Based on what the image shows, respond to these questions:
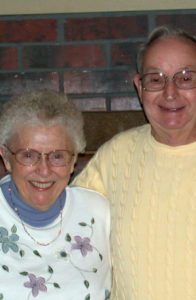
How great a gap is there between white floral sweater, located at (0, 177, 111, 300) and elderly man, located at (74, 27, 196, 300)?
7 centimetres

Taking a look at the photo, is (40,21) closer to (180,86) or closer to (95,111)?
(95,111)

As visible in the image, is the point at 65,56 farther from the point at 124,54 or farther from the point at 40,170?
the point at 40,170

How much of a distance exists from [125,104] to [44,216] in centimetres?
77

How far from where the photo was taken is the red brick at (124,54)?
2.30 m

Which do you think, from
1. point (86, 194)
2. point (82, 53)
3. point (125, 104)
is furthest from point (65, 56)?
point (86, 194)

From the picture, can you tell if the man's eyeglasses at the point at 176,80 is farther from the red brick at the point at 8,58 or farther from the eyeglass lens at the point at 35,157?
the red brick at the point at 8,58

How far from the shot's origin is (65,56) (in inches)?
91.3

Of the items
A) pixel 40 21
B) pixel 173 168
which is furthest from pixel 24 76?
pixel 173 168

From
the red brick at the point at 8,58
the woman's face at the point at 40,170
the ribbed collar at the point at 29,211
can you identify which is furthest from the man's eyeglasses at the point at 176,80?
the red brick at the point at 8,58

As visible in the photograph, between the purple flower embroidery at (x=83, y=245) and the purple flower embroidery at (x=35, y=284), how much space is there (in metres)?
0.17

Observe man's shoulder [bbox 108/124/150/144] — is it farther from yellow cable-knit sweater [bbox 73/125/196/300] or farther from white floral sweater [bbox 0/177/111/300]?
white floral sweater [bbox 0/177/111/300]

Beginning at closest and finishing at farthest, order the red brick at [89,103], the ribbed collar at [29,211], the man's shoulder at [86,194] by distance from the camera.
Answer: the ribbed collar at [29,211] → the man's shoulder at [86,194] → the red brick at [89,103]

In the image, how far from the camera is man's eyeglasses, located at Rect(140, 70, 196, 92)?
1.70 m

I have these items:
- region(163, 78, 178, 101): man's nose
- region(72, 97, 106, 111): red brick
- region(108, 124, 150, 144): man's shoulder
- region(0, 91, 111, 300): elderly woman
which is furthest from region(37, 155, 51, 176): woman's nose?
region(72, 97, 106, 111): red brick
